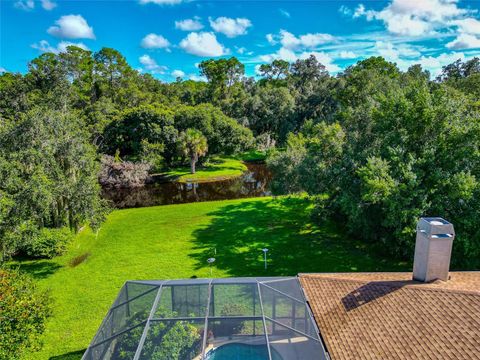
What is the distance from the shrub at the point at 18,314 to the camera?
8234 mm

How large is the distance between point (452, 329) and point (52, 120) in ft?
61.2

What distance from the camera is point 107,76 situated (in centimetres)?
5388

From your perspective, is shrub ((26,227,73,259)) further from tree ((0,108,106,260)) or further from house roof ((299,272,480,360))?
house roof ((299,272,480,360))

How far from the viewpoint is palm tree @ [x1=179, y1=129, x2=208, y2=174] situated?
1531 inches

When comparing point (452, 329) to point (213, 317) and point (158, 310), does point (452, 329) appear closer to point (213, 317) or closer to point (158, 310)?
point (213, 317)

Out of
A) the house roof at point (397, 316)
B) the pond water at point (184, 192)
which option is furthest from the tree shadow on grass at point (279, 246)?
the pond water at point (184, 192)

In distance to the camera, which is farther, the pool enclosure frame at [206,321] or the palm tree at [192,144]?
the palm tree at [192,144]

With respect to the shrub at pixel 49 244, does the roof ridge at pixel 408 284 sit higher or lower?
higher

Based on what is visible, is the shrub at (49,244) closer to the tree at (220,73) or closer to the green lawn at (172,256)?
the green lawn at (172,256)

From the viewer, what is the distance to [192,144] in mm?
39062

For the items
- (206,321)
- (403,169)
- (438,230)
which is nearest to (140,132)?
(403,169)

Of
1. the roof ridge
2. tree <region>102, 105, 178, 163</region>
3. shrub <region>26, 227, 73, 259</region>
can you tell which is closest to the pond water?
tree <region>102, 105, 178, 163</region>

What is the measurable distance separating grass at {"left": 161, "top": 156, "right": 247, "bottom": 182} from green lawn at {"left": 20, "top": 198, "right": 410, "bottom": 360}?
1418 centimetres

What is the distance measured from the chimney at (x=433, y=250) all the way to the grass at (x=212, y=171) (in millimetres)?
30676
